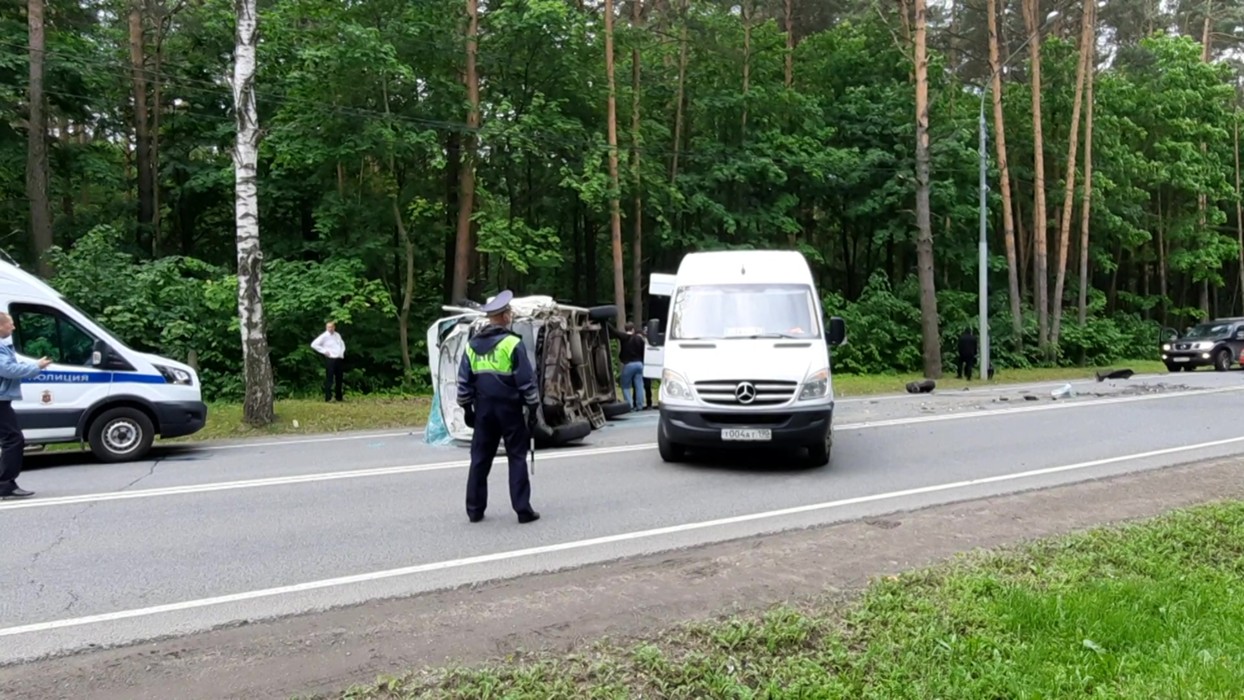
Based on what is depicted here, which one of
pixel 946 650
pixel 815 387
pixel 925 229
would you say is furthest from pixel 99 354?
pixel 925 229

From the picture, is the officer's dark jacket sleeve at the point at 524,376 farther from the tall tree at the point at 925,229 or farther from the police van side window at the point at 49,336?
the tall tree at the point at 925,229

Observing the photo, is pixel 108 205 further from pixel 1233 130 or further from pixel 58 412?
pixel 1233 130

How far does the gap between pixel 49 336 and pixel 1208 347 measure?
104ft

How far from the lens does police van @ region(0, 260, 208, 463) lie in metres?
9.94

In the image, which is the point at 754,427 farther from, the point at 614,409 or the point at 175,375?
the point at 175,375

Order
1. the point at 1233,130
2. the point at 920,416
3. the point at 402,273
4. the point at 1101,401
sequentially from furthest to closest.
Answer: the point at 1233,130
the point at 402,273
the point at 1101,401
the point at 920,416

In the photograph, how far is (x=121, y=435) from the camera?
34.1 feet

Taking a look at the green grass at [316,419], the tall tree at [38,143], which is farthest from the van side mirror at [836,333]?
the tall tree at [38,143]

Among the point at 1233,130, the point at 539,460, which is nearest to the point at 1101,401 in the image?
the point at 539,460

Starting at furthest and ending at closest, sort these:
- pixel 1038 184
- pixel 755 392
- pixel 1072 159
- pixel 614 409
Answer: pixel 1072 159 < pixel 1038 184 < pixel 614 409 < pixel 755 392

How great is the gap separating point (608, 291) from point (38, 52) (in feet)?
65.8

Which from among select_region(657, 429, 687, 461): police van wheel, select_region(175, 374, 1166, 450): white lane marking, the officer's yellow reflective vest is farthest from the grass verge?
the officer's yellow reflective vest

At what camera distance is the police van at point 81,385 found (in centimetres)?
994

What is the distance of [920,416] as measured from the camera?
555 inches
